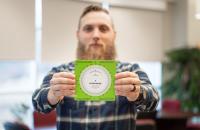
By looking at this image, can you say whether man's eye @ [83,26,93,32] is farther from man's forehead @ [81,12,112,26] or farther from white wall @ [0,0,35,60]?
white wall @ [0,0,35,60]

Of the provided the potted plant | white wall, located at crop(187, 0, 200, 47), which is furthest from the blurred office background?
the potted plant

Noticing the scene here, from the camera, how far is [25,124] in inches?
29.8

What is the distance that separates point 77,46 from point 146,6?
0.27 m

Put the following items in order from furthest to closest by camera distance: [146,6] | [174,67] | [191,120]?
[174,67] → [191,120] → [146,6]

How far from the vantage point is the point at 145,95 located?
0.65 meters

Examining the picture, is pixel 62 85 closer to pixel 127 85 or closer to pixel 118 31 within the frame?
pixel 127 85

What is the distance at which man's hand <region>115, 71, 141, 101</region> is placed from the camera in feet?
1.92

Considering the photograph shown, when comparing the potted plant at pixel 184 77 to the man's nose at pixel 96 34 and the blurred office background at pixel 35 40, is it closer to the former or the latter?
the blurred office background at pixel 35 40

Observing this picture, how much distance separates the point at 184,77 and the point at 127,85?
2.55m

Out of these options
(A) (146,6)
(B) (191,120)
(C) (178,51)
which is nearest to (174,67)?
(C) (178,51)

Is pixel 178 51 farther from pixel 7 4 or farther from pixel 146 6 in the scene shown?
pixel 7 4

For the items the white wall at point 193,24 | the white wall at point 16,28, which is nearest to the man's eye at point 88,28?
the white wall at point 16,28

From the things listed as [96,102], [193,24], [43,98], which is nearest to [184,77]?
[193,24]

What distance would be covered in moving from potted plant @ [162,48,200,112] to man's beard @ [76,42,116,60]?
2.27m
